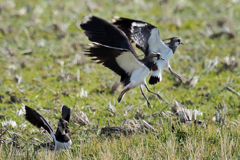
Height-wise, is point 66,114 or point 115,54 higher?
point 115,54

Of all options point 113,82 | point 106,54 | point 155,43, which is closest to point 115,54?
point 106,54

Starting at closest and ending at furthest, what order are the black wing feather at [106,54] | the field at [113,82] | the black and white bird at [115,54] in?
the field at [113,82], the black wing feather at [106,54], the black and white bird at [115,54]

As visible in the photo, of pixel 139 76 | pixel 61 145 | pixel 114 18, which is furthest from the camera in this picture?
pixel 114 18

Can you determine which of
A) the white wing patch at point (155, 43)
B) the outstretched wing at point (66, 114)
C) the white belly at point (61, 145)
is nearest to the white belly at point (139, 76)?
the outstretched wing at point (66, 114)

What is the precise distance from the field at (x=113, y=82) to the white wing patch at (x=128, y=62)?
2.39 ft

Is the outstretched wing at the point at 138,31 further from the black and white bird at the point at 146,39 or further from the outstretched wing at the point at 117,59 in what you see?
the outstretched wing at the point at 117,59

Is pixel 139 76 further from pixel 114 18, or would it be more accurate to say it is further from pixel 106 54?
pixel 114 18

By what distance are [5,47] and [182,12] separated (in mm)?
5258

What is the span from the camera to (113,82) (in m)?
7.75

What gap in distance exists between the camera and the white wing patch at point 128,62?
16.8ft

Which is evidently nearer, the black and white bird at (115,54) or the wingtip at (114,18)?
the black and white bird at (115,54)

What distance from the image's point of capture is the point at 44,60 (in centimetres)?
901

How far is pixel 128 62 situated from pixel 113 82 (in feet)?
8.21

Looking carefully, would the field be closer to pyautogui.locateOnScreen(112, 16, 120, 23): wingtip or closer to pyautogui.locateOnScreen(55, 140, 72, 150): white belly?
pyautogui.locateOnScreen(55, 140, 72, 150): white belly
